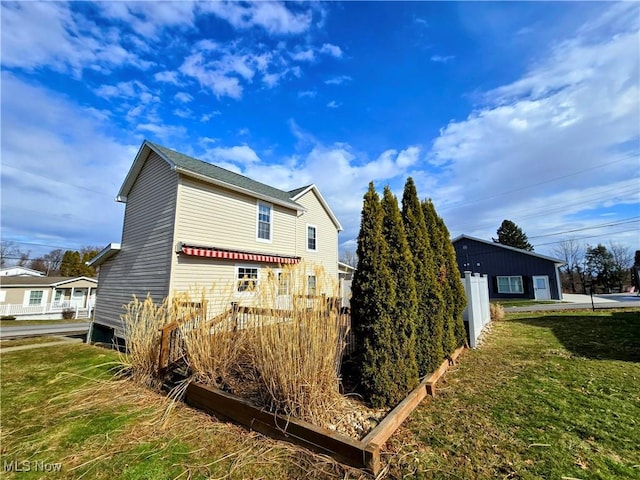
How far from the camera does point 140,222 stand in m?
10.0

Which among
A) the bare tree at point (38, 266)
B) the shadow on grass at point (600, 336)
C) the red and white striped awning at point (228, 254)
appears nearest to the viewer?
the shadow on grass at point (600, 336)

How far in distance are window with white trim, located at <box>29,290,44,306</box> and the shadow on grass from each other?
39614 millimetres

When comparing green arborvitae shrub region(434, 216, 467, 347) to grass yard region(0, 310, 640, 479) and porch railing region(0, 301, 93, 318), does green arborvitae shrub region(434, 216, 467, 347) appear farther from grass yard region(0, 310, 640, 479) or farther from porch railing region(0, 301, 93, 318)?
porch railing region(0, 301, 93, 318)

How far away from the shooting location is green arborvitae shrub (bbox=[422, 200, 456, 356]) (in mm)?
5070

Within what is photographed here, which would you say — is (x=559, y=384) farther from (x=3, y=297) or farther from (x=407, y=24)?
Answer: (x=3, y=297)

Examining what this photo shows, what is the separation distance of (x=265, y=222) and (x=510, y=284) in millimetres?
23043

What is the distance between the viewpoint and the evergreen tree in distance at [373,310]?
3305 mm

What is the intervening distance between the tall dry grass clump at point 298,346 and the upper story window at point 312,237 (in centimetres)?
1069

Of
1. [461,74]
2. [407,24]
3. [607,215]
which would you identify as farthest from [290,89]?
[607,215]

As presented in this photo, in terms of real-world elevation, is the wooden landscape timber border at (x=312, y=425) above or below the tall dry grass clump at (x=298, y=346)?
below

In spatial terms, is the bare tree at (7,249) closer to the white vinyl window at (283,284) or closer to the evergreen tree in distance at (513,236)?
the white vinyl window at (283,284)

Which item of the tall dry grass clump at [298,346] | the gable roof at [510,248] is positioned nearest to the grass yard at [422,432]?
→ the tall dry grass clump at [298,346]

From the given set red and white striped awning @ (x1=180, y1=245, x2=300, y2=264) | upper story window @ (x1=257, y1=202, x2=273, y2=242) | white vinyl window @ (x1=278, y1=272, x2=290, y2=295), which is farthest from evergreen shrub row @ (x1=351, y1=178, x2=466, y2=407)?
upper story window @ (x1=257, y1=202, x2=273, y2=242)

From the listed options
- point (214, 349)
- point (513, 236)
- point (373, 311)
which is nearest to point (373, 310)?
point (373, 311)
